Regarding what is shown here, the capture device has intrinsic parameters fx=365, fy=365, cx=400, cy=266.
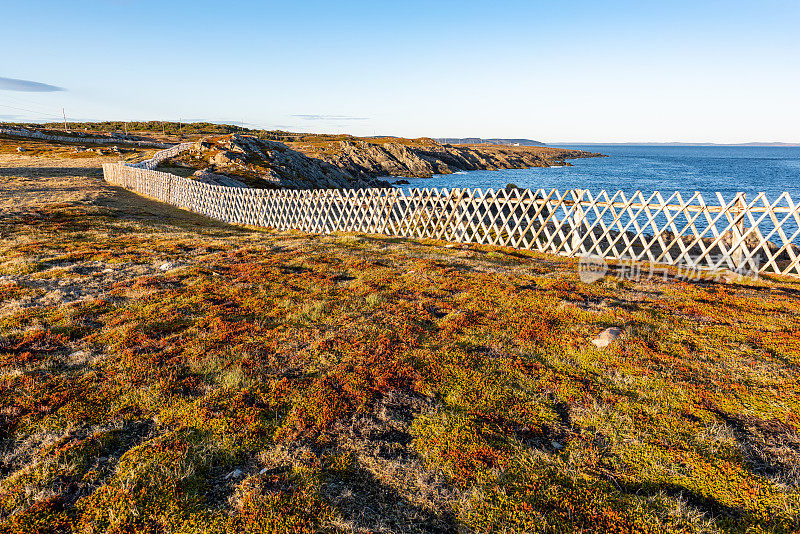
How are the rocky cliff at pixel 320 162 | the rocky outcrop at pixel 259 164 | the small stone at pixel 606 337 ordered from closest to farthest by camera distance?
1. the small stone at pixel 606 337
2. the rocky outcrop at pixel 259 164
3. the rocky cliff at pixel 320 162

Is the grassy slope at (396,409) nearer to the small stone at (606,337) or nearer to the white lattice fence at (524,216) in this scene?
the small stone at (606,337)

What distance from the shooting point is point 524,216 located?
1748cm

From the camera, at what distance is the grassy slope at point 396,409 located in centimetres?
389

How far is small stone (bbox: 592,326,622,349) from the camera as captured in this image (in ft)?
23.9

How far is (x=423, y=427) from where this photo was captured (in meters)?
5.08

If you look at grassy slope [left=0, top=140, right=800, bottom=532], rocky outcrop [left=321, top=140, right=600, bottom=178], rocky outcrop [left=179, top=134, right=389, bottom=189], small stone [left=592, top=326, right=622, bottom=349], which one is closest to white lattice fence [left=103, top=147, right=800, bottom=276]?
grassy slope [left=0, top=140, right=800, bottom=532]

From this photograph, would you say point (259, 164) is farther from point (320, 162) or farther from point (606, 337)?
point (606, 337)

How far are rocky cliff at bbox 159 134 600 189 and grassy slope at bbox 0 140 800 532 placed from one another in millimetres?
35516

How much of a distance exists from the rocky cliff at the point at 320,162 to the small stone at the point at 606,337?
131 feet

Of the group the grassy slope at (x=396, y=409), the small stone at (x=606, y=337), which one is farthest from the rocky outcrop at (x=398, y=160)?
the small stone at (x=606, y=337)

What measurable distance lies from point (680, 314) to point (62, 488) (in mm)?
11696

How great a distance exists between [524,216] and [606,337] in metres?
10.9

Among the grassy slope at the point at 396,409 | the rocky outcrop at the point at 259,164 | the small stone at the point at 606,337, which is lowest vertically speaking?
the grassy slope at the point at 396,409

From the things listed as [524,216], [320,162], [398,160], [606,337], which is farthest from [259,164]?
[398,160]
